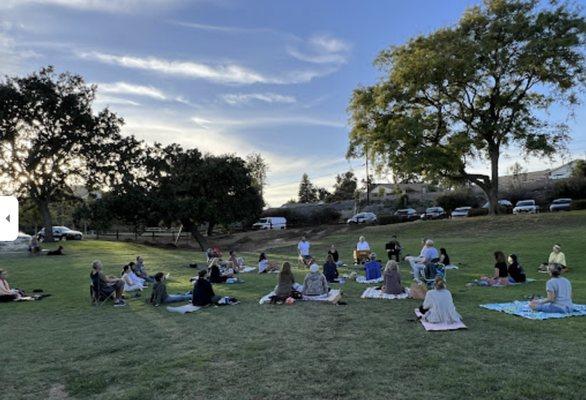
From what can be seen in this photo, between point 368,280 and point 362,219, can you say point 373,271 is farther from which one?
point 362,219

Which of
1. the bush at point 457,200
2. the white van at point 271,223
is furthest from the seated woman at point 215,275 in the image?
the bush at point 457,200

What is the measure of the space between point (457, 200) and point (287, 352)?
57.1 meters

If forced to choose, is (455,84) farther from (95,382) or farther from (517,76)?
(95,382)

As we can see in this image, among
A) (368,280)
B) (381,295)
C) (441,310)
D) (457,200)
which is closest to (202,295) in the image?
(381,295)

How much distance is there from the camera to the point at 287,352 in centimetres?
795

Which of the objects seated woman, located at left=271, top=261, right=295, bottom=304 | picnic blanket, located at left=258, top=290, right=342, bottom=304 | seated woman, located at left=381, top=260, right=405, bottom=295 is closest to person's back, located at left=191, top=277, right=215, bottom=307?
picnic blanket, located at left=258, top=290, right=342, bottom=304

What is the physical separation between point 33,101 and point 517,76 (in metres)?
38.9

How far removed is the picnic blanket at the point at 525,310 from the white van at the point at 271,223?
47132mm

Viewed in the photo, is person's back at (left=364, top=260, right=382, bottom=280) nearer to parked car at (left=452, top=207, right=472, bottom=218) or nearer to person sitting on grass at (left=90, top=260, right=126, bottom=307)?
person sitting on grass at (left=90, top=260, right=126, bottom=307)

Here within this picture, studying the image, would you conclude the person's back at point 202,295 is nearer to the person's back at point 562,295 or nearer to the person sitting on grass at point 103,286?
the person sitting on grass at point 103,286

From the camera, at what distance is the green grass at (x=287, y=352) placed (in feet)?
20.6

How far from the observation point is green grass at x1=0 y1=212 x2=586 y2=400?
20.6 ft

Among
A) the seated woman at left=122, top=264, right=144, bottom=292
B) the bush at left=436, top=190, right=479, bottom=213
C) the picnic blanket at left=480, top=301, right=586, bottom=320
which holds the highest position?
the bush at left=436, top=190, right=479, bottom=213

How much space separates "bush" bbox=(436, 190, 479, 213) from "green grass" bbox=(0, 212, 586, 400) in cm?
4756
